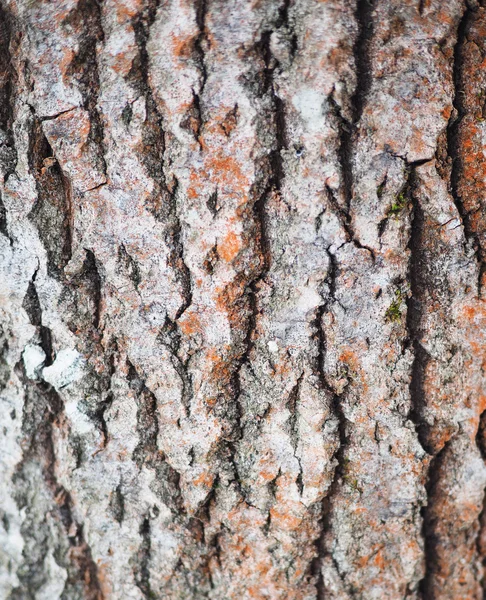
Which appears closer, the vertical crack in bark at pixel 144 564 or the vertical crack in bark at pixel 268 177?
the vertical crack in bark at pixel 268 177

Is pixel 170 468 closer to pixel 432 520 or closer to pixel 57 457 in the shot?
pixel 57 457

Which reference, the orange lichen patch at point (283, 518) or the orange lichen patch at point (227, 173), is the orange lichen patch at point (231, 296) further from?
the orange lichen patch at point (283, 518)

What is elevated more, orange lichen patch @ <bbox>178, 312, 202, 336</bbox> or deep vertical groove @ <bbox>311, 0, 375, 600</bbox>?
deep vertical groove @ <bbox>311, 0, 375, 600</bbox>

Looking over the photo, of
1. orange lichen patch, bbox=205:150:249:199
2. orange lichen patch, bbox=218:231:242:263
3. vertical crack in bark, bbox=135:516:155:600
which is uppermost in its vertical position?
orange lichen patch, bbox=205:150:249:199

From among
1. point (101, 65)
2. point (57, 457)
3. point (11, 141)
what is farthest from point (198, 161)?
point (57, 457)

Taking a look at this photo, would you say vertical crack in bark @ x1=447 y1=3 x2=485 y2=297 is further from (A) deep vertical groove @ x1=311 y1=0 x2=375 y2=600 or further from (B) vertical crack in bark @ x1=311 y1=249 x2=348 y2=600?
(B) vertical crack in bark @ x1=311 y1=249 x2=348 y2=600

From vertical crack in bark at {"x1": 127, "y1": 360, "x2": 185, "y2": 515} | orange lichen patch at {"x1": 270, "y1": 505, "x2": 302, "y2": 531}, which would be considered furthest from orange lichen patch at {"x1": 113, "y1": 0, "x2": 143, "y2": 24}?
orange lichen patch at {"x1": 270, "y1": 505, "x2": 302, "y2": 531}

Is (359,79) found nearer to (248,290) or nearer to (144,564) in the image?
(248,290)

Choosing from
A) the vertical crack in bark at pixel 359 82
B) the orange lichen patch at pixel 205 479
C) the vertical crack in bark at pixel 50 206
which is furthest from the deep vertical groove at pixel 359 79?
the orange lichen patch at pixel 205 479

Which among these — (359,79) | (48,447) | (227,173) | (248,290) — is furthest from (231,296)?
(48,447)
